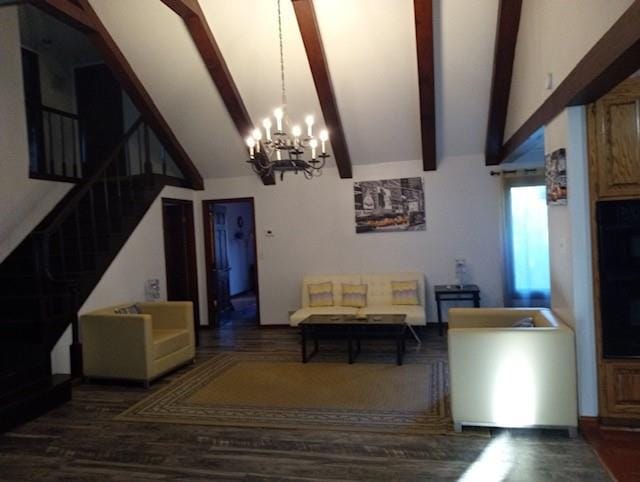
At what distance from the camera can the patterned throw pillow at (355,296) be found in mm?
6094

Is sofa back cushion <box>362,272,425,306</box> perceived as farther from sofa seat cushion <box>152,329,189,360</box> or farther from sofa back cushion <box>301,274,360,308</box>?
sofa seat cushion <box>152,329,189,360</box>

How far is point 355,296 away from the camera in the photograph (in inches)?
241

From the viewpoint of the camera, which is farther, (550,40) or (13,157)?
(13,157)

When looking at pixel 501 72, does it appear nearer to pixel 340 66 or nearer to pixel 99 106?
pixel 340 66

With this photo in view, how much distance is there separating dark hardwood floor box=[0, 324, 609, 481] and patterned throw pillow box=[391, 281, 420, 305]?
2.93m

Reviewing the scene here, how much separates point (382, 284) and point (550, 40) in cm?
377

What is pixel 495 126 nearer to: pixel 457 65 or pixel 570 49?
pixel 457 65

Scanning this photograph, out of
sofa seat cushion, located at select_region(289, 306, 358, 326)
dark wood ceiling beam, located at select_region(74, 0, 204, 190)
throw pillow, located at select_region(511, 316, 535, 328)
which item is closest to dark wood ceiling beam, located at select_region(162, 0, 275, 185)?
dark wood ceiling beam, located at select_region(74, 0, 204, 190)

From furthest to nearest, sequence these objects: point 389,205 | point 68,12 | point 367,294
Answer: point 389,205 → point 367,294 → point 68,12

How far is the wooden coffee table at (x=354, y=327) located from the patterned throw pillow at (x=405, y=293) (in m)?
0.95

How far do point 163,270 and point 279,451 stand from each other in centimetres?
400

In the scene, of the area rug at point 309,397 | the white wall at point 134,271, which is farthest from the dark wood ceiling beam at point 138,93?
the area rug at point 309,397

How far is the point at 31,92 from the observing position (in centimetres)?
555

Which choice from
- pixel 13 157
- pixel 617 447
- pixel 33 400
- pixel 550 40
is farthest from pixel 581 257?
pixel 13 157
